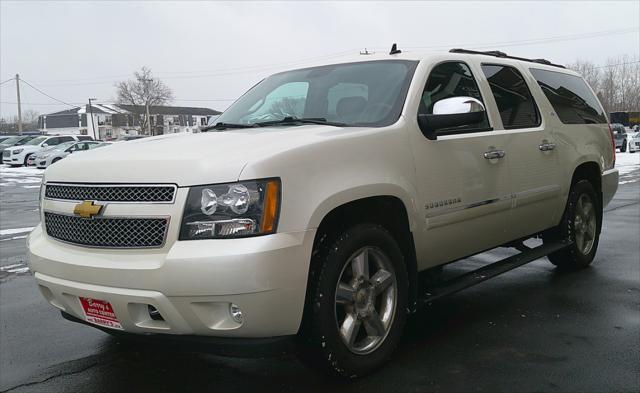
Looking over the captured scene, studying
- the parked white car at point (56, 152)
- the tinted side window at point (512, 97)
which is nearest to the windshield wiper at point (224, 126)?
the tinted side window at point (512, 97)

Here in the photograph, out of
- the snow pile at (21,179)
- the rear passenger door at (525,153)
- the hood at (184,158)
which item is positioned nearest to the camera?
the hood at (184,158)

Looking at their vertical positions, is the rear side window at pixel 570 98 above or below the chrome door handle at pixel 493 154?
above

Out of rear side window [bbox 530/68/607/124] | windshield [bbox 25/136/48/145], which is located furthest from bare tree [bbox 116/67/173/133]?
rear side window [bbox 530/68/607/124]

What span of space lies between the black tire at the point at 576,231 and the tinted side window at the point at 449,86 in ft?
5.50

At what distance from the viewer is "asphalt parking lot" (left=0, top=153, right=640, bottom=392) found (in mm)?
3230

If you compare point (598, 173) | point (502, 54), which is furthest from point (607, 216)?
point (502, 54)

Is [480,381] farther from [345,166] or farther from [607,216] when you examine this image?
[607,216]

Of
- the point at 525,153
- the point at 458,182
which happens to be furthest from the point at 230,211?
the point at 525,153

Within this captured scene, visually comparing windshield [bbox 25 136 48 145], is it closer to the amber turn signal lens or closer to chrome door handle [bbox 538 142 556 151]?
chrome door handle [bbox 538 142 556 151]

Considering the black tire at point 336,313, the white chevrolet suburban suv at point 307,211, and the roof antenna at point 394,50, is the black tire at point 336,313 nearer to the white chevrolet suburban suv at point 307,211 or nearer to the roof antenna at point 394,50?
the white chevrolet suburban suv at point 307,211

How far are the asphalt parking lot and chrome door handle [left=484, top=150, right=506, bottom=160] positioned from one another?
1198 mm

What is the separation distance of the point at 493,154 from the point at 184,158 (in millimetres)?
2275

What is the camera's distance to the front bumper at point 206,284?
2.62m

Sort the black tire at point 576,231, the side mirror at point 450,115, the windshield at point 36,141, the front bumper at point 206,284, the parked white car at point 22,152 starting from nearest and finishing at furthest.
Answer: the front bumper at point 206,284 < the side mirror at point 450,115 < the black tire at point 576,231 < the parked white car at point 22,152 < the windshield at point 36,141
